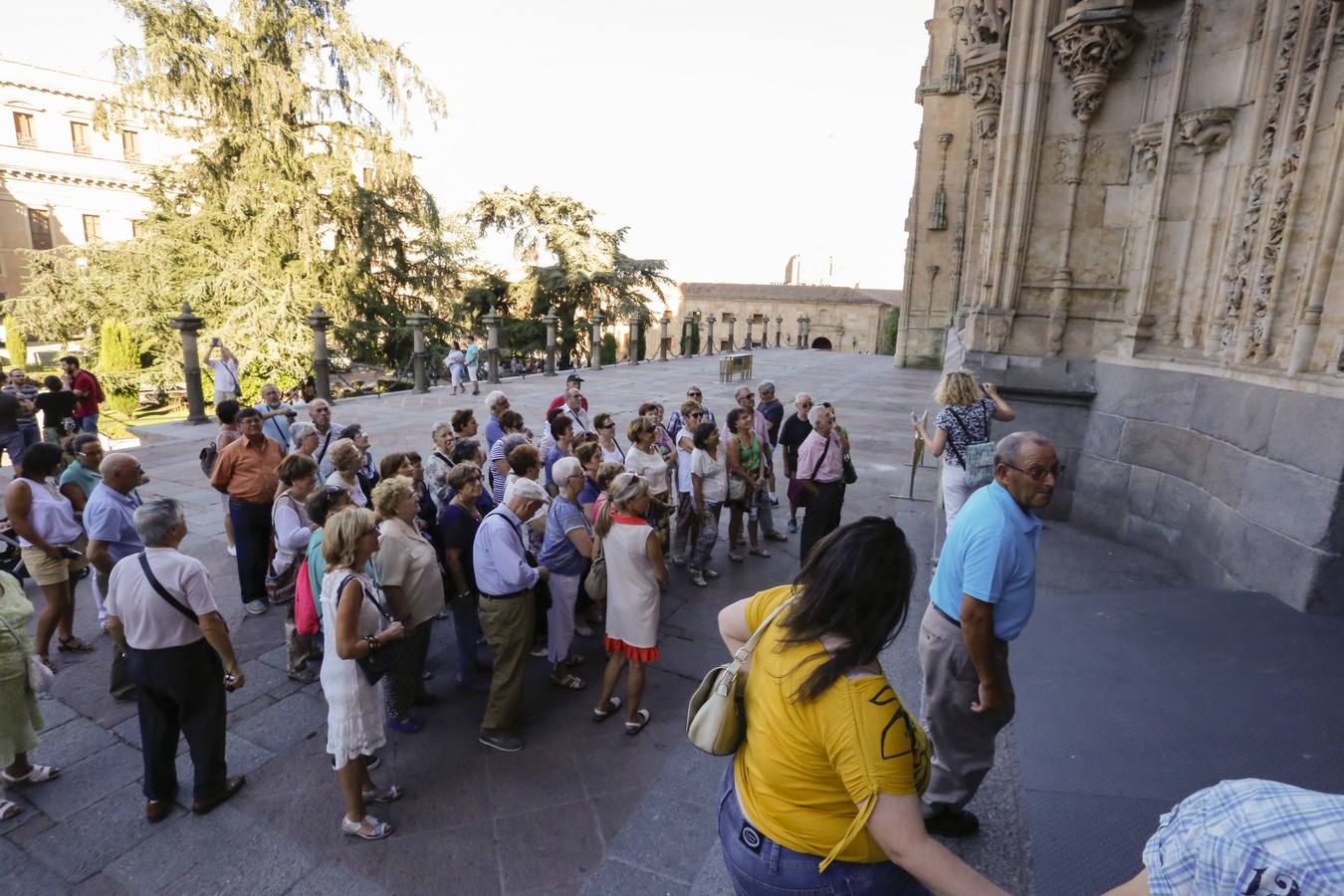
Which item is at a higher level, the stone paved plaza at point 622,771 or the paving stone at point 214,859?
the stone paved plaza at point 622,771

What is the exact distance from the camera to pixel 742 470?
20.5 feet

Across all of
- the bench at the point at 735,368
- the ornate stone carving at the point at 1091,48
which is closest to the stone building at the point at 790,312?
the bench at the point at 735,368

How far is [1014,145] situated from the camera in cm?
686

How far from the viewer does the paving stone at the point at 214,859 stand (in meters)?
2.88

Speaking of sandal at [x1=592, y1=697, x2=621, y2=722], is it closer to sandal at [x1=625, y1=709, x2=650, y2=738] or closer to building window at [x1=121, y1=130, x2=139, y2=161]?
sandal at [x1=625, y1=709, x2=650, y2=738]

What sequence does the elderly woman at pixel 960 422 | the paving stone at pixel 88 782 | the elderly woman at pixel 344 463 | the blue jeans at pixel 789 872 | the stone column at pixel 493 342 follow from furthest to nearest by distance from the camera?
1. the stone column at pixel 493 342
2. the elderly woman at pixel 960 422
3. the elderly woman at pixel 344 463
4. the paving stone at pixel 88 782
5. the blue jeans at pixel 789 872

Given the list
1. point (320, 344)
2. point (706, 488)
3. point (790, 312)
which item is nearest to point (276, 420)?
point (706, 488)

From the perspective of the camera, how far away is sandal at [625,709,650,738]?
390 cm

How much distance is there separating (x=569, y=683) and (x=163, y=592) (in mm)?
2312

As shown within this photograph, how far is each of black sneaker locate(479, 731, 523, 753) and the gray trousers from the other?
2.22 meters

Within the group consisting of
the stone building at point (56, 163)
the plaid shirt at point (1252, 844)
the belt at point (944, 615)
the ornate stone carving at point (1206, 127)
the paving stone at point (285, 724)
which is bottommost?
the paving stone at point (285, 724)

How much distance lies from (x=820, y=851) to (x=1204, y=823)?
2.65 feet

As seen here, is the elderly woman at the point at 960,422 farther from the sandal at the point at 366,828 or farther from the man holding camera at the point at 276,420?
the man holding camera at the point at 276,420

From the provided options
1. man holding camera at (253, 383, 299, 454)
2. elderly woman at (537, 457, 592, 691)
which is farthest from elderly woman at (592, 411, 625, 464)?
man holding camera at (253, 383, 299, 454)
